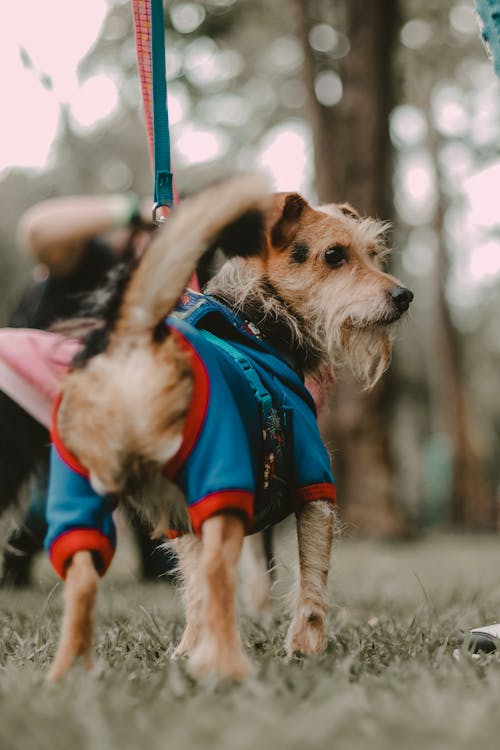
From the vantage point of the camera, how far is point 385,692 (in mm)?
1774

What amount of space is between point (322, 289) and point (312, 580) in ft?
3.60

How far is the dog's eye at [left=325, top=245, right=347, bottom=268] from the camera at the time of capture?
3.12 meters

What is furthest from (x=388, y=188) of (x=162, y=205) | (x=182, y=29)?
(x=162, y=205)

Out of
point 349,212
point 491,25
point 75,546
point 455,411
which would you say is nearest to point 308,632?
point 75,546

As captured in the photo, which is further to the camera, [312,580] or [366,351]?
[366,351]

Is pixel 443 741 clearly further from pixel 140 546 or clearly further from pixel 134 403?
pixel 140 546

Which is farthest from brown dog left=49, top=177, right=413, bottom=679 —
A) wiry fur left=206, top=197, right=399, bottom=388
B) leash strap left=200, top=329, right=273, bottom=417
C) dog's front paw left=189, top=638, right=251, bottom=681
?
wiry fur left=206, top=197, right=399, bottom=388

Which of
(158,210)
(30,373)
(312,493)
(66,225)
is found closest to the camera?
(66,225)

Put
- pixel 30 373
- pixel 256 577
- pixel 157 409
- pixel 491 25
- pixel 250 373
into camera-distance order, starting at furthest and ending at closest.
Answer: pixel 256 577 < pixel 491 25 < pixel 30 373 < pixel 250 373 < pixel 157 409

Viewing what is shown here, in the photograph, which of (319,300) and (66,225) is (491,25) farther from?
(66,225)

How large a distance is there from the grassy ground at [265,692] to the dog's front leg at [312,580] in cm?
8

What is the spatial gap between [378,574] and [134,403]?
176 inches

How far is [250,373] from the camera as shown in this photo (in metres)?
2.29

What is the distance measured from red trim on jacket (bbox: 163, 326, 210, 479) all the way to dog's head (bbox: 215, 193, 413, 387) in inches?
38.9
